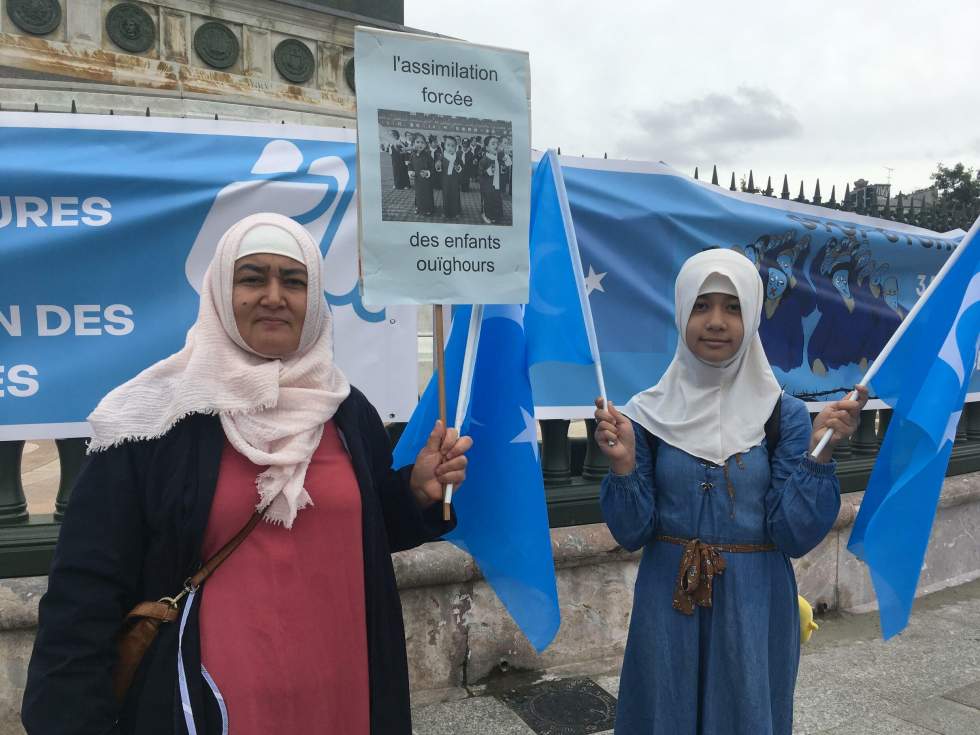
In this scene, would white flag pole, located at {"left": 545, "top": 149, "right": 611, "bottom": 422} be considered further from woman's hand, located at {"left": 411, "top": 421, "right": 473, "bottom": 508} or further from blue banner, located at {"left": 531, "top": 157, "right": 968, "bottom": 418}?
blue banner, located at {"left": 531, "top": 157, "right": 968, "bottom": 418}

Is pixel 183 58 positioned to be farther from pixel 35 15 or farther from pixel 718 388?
pixel 718 388

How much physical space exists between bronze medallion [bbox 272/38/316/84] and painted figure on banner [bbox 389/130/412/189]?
19719 mm

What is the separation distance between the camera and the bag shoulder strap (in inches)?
65.0

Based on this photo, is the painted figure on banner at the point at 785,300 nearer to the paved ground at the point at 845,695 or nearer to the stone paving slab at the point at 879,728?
the paved ground at the point at 845,695

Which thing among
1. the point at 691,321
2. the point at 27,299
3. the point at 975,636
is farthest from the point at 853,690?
the point at 27,299

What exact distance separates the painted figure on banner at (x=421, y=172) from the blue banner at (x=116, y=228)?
4.76 ft

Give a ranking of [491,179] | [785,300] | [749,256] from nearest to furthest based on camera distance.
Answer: [491,179]
[749,256]
[785,300]

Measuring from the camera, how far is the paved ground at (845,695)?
11.4 feet

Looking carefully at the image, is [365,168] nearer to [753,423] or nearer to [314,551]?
[314,551]

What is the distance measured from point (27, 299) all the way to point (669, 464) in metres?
2.43

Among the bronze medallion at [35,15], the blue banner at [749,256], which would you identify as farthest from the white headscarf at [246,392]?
the bronze medallion at [35,15]

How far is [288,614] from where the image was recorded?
167cm

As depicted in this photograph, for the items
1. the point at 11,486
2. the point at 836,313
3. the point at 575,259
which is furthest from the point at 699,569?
the point at 836,313

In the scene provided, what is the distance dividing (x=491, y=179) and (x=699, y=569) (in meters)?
1.17
